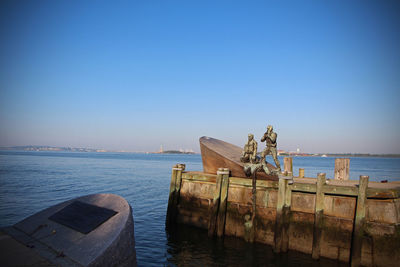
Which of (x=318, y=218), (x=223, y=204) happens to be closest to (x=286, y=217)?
(x=318, y=218)

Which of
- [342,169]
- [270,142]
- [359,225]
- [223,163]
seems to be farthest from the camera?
[342,169]

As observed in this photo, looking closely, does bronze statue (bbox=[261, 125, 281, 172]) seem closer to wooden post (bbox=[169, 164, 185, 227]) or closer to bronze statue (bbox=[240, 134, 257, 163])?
bronze statue (bbox=[240, 134, 257, 163])

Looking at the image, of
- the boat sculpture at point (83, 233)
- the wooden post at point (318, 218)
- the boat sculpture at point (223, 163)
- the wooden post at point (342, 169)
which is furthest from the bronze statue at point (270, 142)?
the boat sculpture at point (83, 233)

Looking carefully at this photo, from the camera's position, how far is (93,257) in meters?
5.46

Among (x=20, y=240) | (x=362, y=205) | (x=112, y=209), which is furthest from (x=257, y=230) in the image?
(x=20, y=240)

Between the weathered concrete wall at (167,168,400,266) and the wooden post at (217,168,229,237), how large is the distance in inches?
3.6

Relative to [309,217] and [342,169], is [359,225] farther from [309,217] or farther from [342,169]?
[342,169]

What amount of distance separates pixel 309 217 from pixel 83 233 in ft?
27.0

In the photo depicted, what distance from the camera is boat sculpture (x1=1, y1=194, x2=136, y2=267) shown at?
18.6 ft

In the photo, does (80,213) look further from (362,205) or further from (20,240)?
(362,205)

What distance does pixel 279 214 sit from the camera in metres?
10.3

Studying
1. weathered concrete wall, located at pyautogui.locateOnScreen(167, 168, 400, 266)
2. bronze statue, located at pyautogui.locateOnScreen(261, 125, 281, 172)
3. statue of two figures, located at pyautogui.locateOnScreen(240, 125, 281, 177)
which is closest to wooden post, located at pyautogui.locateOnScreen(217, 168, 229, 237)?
weathered concrete wall, located at pyautogui.locateOnScreen(167, 168, 400, 266)

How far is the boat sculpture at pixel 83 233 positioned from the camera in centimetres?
567

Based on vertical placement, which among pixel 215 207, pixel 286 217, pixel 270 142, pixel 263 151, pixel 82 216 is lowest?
pixel 215 207
